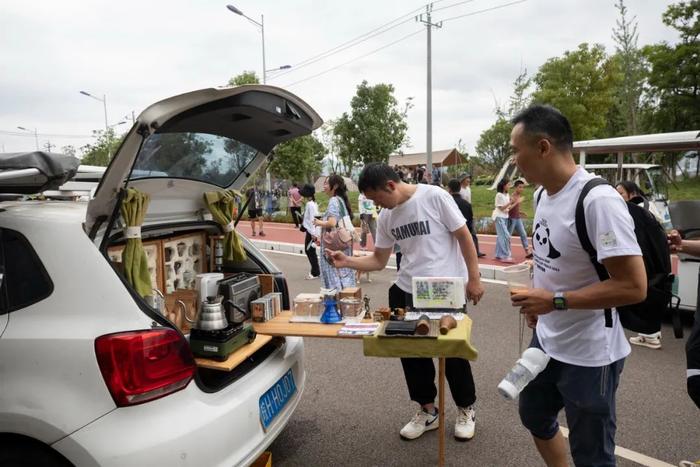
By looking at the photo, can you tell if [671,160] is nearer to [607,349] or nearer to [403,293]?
[403,293]

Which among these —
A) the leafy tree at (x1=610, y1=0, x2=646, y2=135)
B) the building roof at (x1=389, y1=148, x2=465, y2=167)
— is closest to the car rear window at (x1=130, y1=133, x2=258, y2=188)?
the leafy tree at (x1=610, y1=0, x2=646, y2=135)

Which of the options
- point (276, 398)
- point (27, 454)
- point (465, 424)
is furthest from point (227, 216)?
point (465, 424)

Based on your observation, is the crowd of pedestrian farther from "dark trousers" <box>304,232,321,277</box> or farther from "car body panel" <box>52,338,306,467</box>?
"dark trousers" <box>304,232,321,277</box>

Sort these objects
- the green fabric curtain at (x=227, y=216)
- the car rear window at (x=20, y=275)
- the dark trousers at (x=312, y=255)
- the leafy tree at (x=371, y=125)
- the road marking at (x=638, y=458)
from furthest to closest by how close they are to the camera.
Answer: the leafy tree at (x=371, y=125), the dark trousers at (x=312, y=255), the green fabric curtain at (x=227, y=216), the road marking at (x=638, y=458), the car rear window at (x=20, y=275)

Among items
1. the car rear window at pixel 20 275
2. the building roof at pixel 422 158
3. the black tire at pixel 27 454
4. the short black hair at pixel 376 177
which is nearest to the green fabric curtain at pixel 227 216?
the short black hair at pixel 376 177

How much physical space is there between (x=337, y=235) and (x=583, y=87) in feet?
79.5

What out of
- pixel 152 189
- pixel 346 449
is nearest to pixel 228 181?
pixel 152 189

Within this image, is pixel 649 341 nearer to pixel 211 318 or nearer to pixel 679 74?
pixel 211 318

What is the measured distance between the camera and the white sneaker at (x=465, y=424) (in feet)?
9.72

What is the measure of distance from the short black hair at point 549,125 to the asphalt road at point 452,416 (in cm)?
187

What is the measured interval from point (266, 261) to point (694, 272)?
4191 mm

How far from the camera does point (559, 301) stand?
181cm

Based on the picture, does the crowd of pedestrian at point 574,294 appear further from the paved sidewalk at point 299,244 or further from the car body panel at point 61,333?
the paved sidewalk at point 299,244

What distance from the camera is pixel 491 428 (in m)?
3.11
